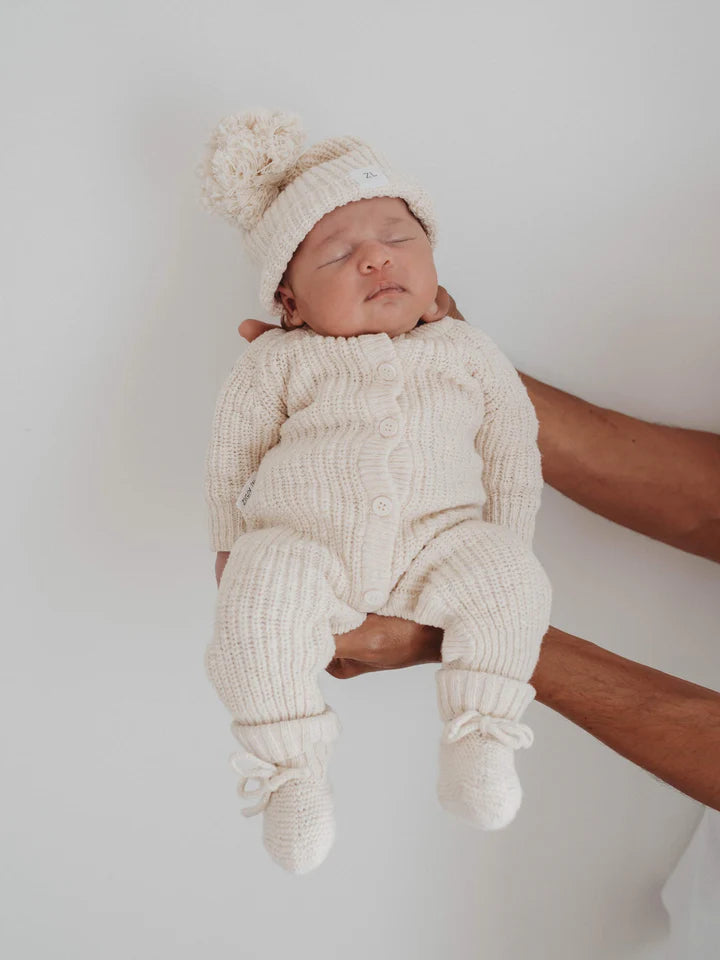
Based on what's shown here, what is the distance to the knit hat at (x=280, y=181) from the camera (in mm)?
1108

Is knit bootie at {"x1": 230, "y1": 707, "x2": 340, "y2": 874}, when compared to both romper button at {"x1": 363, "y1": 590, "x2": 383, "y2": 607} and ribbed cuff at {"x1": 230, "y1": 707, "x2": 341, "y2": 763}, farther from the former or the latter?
romper button at {"x1": 363, "y1": 590, "x2": 383, "y2": 607}

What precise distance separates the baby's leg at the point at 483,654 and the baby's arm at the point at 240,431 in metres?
0.28

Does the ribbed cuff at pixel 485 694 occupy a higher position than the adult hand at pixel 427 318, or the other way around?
the adult hand at pixel 427 318

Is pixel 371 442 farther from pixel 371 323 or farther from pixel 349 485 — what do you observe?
pixel 371 323

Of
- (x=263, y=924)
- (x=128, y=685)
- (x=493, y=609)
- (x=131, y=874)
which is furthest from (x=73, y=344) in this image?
(x=263, y=924)

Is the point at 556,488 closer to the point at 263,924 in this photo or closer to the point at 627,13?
the point at 627,13

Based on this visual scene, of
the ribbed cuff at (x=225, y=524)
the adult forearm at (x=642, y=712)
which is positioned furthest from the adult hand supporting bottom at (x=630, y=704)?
the ribbed cuff at (x=225, y=524)

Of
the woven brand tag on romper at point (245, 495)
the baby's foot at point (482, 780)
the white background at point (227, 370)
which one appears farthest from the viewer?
the white background at point (227, 370)

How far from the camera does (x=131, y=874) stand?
159 centimetres

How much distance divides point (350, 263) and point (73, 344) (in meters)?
0.56

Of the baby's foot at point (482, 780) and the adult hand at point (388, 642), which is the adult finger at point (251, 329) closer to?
the adult hand at point (388, 642)

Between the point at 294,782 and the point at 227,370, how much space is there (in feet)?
2.42

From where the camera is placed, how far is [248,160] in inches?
44.1

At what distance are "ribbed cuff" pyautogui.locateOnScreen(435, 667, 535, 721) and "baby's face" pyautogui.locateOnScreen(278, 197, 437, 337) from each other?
0.46 m
